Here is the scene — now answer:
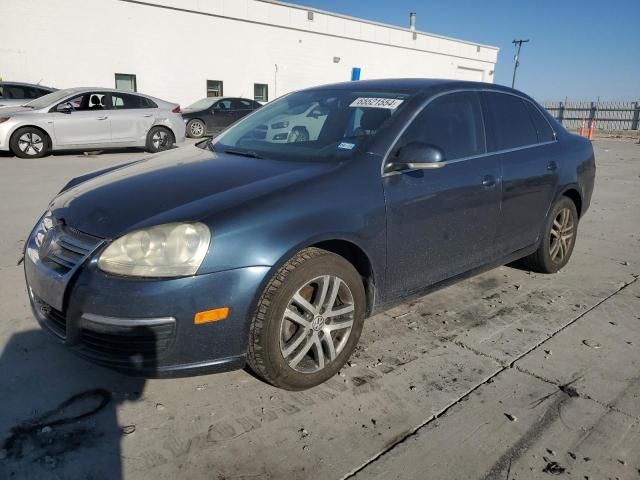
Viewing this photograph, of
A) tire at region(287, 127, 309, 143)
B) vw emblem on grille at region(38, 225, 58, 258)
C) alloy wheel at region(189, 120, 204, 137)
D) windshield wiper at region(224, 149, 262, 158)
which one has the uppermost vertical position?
tire at region(287, 127, 309, 143)

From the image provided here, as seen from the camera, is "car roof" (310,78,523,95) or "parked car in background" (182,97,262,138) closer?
"car roof" (310,78,523,95)

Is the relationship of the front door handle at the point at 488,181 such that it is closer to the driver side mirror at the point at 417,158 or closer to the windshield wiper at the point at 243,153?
the driver side mirror at the point at 417,158

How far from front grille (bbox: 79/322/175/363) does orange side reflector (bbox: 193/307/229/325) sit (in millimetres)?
108

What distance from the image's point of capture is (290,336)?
8.71 ft

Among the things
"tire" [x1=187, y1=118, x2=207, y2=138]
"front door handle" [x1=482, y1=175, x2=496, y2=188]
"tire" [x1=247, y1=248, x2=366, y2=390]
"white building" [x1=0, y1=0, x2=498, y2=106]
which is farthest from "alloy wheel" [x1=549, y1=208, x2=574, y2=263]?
"white building" [x1=0, y1=0, x2=498, y2=106]

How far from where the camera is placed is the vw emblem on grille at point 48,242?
266 centimetres

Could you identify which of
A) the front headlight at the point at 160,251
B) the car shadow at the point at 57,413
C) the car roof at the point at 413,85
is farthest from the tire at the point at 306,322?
the car roof at the point at 413,85

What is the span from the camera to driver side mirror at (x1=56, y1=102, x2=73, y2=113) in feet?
36.2

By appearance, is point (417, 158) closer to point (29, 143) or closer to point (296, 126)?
point (296, 126)

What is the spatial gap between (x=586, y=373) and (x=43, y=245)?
307cm

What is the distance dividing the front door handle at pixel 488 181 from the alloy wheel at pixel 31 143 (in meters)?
10.3

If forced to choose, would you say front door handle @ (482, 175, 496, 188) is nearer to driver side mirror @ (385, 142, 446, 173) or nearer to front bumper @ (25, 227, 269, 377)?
driver side mirror @ (385, 142, 446, 173)

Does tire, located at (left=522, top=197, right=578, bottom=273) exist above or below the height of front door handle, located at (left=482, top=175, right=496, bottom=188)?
below

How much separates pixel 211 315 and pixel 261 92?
22.5 m
